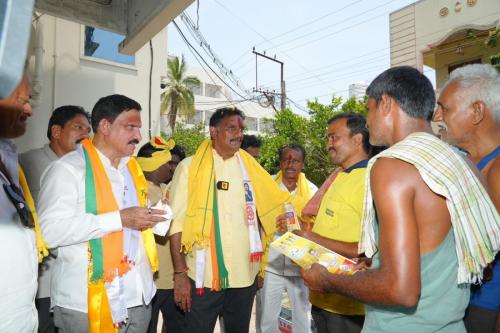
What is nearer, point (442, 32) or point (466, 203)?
point (466, 203)

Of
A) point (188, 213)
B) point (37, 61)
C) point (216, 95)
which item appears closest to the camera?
point (188, 213)

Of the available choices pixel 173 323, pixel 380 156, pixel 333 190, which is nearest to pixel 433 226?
pixel 380 156

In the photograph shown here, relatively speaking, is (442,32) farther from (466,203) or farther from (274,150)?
(466,203)

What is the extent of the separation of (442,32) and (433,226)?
53.6ft

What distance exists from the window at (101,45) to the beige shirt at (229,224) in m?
4.60

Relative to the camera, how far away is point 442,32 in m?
15.1

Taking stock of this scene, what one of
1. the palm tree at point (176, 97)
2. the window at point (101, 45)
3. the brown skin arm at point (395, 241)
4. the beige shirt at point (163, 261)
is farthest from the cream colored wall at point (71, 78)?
the palm tree at point (176, 97)

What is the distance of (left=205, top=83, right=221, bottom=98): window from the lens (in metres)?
53.8

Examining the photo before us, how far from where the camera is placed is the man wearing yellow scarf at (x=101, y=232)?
2.22 m

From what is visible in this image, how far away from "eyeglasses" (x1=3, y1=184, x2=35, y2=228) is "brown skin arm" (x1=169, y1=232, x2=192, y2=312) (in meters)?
1.64

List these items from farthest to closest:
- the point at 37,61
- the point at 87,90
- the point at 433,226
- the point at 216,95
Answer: the point at 216,95 < the point at 87,90 < the point at 37,61 < the point at 433,226

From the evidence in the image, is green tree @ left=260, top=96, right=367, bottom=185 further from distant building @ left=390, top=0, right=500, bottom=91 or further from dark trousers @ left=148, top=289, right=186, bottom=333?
dark trousers @ left=148, top=289, right=186, bottom=333

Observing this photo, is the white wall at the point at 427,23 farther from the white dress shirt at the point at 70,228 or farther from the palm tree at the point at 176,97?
the palm tree at the point at 176,97

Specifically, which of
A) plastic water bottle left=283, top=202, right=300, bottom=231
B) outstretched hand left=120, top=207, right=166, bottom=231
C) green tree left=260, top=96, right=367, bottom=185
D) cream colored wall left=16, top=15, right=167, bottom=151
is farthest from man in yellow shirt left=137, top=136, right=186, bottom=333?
green tree left=260, top=96, right=367, bottom=185
